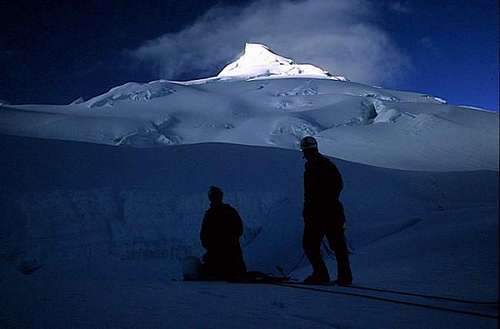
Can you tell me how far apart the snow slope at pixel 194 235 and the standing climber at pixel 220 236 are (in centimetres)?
73

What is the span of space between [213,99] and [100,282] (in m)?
28.2

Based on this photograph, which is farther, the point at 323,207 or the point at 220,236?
the point at 220,236

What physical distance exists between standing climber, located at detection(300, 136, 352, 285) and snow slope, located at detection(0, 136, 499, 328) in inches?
17.3

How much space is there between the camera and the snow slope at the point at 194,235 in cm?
210

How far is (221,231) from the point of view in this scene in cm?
449

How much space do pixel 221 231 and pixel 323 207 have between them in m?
1.19

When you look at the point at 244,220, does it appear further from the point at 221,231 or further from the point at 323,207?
the point at 323,207

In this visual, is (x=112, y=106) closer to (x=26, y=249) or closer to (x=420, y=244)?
(x=26, y=249)

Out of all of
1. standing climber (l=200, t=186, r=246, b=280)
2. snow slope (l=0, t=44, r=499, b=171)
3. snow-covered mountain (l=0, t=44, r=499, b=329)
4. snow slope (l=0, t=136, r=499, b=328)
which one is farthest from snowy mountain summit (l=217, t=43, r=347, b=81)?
standing climber (l=200, t=186, r=246, b=280)

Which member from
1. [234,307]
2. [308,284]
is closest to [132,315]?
[234,307]

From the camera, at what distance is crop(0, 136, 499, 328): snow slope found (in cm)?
210

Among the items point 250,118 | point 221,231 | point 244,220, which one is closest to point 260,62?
point 250,118

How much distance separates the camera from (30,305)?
230 centimetres

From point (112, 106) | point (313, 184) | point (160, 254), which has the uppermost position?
point (112, 106)
